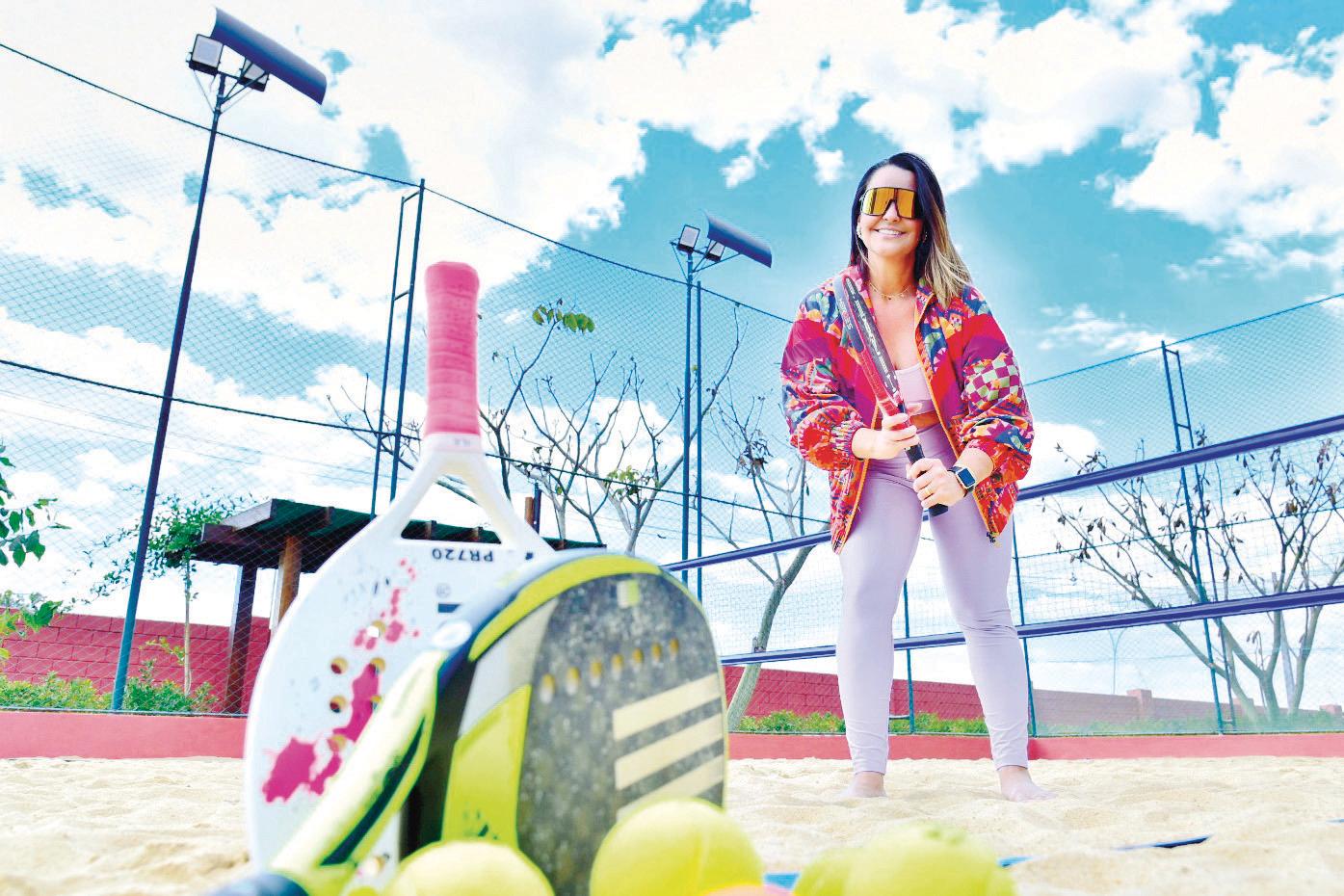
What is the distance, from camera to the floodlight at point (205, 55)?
14.8ft

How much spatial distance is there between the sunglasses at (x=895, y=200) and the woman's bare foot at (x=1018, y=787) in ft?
3.18

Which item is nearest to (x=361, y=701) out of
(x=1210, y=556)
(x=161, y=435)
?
(x=161, y=435)

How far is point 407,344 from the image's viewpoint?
15.1 ft

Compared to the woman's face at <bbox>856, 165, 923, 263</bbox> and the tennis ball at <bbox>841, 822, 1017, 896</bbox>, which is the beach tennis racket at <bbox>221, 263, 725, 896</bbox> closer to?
the tennis ball at <bbox>841, 822, 1017, 896</bbox>

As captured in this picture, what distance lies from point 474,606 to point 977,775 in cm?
212

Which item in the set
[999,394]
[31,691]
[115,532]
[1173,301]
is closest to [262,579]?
[31,691]

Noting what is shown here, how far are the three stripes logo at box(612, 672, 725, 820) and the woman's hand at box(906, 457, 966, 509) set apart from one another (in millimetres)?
770

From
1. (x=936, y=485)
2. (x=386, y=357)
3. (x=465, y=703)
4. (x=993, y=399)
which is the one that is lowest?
(x=465, y=703)

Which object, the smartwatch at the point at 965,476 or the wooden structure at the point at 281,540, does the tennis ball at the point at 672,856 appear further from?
the wooden structure at the point at 281,540

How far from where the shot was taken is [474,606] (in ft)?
2.23

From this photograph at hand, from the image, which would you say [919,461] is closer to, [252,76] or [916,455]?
[916,455]

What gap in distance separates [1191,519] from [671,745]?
17.2ft

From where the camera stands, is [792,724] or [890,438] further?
[792,724]

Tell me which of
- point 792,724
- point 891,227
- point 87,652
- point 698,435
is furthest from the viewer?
point 792,724
